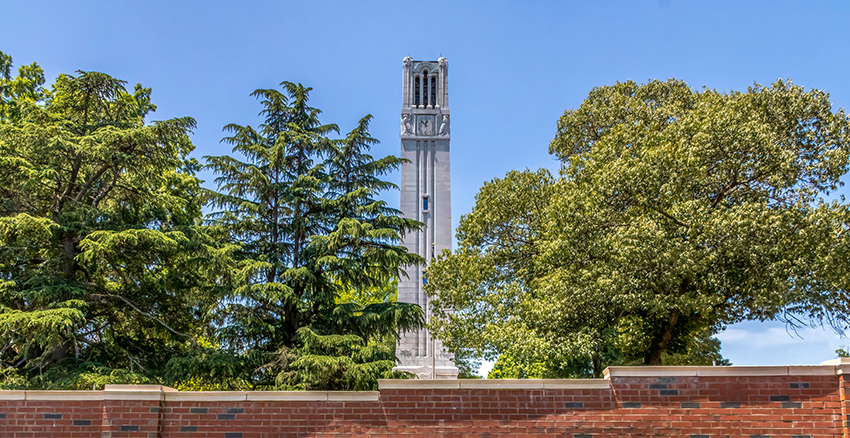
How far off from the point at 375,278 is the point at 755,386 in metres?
10.5

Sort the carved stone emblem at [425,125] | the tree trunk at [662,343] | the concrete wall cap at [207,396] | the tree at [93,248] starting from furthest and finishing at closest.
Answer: the carved stone emblem at [425,125], the tree trunk at [662,343], the tree at [93,248], the concrete wall cap at [207,396]

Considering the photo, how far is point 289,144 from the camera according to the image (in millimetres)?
18234

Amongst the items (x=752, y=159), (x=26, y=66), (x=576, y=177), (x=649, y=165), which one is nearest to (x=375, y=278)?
(x=576, y=177)

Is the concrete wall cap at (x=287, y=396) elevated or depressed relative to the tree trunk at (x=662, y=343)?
depressed

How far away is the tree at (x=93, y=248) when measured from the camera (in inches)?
569

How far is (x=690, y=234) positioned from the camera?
1575 centimetres

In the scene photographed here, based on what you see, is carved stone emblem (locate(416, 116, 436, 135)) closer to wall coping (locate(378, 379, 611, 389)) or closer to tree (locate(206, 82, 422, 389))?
tree (locate(206, 82, 422, 389))

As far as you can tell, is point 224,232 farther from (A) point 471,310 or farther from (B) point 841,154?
(B) point 841,154

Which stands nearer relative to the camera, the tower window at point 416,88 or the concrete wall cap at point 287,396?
the concrete wall cap at point 287,396

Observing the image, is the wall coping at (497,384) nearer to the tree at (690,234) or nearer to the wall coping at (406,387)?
the wall coping at (406,387)

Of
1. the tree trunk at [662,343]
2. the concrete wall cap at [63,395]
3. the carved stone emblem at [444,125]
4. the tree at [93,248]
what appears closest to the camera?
the concrete wall cap at [63,395]

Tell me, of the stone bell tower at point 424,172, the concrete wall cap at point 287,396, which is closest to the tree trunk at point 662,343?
the concrete wall cap at point 287,396

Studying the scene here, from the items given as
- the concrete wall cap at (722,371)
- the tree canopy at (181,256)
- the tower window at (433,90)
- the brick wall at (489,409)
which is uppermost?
the tower window at (433,90)

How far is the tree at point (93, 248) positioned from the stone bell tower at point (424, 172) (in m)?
24.6
